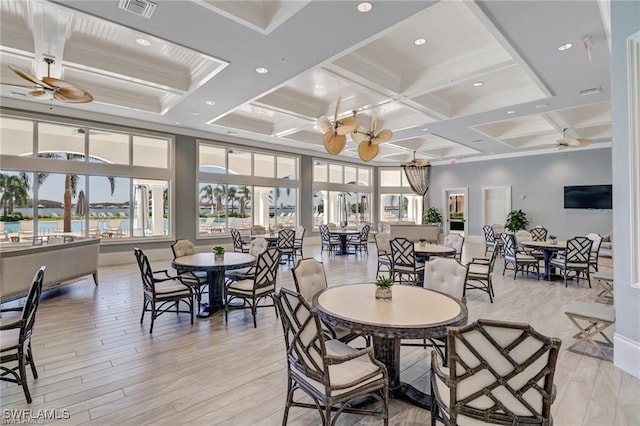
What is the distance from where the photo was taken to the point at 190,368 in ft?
9.66

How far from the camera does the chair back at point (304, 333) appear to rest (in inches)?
71.7

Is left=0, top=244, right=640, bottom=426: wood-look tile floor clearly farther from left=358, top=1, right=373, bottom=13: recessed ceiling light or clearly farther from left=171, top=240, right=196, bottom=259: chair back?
left=358, top=1, right=373, bottom=13: recessed ceiling light

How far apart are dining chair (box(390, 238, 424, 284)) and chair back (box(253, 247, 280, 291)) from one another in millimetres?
2360

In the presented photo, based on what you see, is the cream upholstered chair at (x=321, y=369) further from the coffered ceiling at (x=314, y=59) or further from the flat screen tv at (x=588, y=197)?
the flat screen tv at (x=588, y=197)

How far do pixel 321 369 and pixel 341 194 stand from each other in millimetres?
12360

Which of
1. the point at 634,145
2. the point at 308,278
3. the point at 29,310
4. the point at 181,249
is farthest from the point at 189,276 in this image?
the point at 634,145

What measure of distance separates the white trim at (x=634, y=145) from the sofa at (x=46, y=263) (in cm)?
736

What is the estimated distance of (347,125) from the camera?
4.70 metres

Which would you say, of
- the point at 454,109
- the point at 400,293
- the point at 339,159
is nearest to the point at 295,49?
the point at 400,293

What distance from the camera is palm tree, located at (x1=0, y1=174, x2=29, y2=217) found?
22.7 ft

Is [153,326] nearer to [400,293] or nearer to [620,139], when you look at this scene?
[400,293]

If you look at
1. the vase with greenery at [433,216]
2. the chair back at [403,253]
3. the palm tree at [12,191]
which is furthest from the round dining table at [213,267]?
the vase with greenery at [433,216]

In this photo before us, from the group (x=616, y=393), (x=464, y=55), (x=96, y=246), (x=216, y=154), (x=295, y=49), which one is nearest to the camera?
(x=616, y=393)

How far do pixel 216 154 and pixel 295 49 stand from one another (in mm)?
6694
